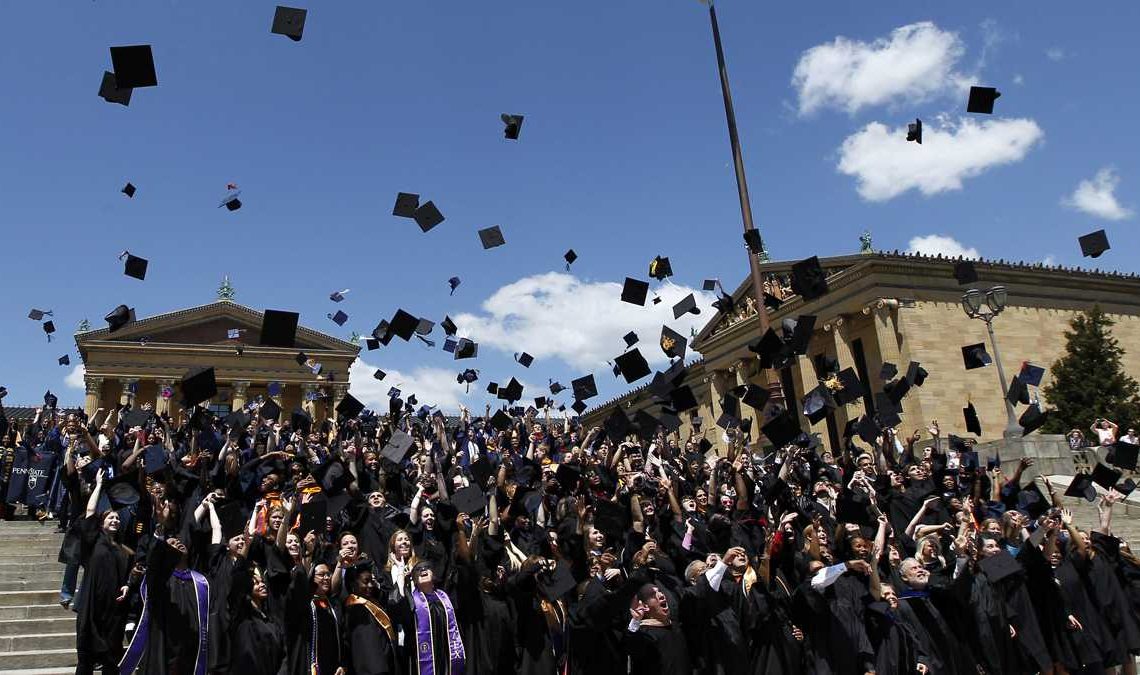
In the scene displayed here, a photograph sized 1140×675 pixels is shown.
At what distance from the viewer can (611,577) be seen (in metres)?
5.56

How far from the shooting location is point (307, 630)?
5766 millimetres

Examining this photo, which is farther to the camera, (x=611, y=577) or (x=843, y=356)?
(x=843, y=356)

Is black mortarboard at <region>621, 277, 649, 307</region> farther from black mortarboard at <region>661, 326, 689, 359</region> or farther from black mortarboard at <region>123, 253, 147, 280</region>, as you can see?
black mortarboard at <region>123, 253, 147, 280</region>

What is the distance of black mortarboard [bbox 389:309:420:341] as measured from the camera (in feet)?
46.1

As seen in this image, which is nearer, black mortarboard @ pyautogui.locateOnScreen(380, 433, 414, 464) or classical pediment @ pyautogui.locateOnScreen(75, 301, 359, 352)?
black mortarboard @ pyautogui.locateOnScreen(380, 433, 414, 464)

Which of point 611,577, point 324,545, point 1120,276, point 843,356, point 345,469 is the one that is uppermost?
point 1120,276

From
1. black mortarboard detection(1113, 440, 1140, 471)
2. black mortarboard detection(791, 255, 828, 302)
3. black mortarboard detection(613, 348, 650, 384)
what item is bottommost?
black mortarboard detection(1113, 440, 1140, 471)

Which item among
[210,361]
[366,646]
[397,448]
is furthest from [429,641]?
[210,361]

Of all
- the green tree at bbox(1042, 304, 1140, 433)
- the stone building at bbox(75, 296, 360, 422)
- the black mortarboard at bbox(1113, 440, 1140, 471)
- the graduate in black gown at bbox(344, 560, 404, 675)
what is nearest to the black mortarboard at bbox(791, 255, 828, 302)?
the black mortarboard at bbox(1113, 440, 1140, 471)

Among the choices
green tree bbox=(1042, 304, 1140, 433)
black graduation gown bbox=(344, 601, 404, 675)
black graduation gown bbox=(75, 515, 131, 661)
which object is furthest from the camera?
green tree bbox=(1042, 304, 1140, 433)

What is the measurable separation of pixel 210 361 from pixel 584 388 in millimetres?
47955

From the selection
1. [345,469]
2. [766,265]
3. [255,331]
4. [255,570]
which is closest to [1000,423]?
[766,265]

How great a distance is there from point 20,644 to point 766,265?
3817 cm

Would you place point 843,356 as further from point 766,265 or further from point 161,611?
point 161,611
